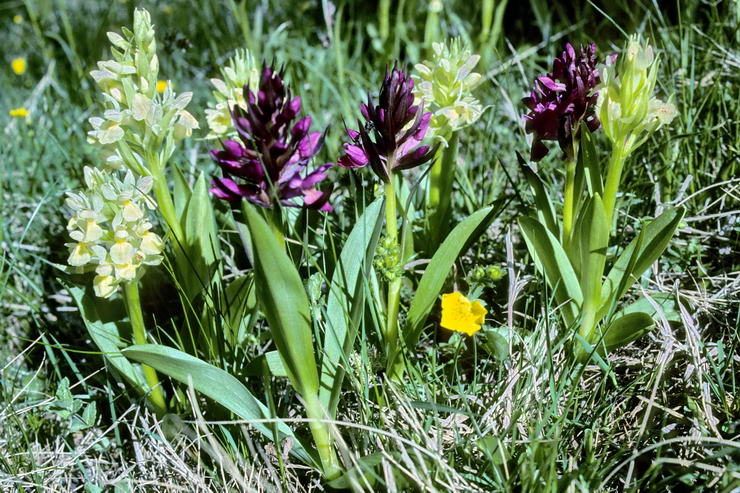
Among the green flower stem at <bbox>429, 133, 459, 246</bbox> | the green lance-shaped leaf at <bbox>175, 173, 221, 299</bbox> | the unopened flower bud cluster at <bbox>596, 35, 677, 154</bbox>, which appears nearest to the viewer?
the unopened flower bud cluster at <bbox>596, 35, 677, 154</bbox>

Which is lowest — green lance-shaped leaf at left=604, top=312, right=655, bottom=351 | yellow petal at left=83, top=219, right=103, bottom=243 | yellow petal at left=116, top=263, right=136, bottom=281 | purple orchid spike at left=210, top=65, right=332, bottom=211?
green lance-shaped leaf at left=604, top=312, right=655, bottom=351

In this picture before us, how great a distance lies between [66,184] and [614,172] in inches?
81.1

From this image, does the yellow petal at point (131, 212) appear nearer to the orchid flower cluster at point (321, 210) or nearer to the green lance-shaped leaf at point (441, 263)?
the orchid flower cluster at point (321, 210)

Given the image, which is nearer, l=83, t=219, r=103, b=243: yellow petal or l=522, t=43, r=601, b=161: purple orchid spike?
l=83, t=219, r=103, b=243: yellow petal

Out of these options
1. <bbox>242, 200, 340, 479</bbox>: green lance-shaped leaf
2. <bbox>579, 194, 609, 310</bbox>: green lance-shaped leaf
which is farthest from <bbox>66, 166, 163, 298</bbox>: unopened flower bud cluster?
<bbox>579, 194, 609, 310</bbox>: green lance-shaped leaf

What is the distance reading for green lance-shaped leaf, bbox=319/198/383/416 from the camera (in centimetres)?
156

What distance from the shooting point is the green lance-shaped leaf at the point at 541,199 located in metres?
1.75

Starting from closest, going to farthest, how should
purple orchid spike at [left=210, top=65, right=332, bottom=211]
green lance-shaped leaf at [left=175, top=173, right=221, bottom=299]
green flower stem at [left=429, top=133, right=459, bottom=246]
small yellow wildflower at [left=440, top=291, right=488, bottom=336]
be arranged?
purple orchid spike at [left=210, top=65, right=332, bottom=211], small yellow wildflower at [left=440, top=291, right=488, bottom=336], green lance-shaped leaf at [left=175, top=173, right=221, bottom=299], green flower stem at [left=429, top=133, right=459, bottom=246]

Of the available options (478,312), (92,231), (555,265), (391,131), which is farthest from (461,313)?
(92,231)

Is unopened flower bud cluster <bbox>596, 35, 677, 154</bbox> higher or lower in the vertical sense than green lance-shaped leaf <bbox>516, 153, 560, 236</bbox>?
higher

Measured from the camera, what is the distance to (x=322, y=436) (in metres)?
1.55

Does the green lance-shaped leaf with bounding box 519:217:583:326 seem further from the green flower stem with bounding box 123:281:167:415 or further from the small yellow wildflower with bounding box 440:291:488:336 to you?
the green flower stem with bounding box 123:281:167:415

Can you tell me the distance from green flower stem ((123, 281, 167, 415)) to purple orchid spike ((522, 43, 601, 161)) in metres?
1.08

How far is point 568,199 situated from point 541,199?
0.07 metres
